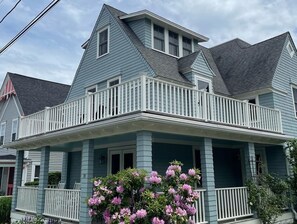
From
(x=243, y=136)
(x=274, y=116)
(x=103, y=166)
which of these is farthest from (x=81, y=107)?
(x=274, y=116)

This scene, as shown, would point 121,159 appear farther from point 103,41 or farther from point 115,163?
point 103,41

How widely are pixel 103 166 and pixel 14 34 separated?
6962 mm

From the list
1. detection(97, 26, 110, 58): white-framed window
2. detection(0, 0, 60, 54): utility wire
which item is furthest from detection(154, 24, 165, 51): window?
detection(0, 0, 60, 54): utility wire

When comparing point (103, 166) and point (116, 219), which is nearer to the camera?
point (116, 219)

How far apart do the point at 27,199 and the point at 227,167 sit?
970 centimetres

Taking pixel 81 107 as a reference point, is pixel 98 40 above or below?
above

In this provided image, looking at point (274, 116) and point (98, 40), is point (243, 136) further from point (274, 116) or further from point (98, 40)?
point (98, 40)

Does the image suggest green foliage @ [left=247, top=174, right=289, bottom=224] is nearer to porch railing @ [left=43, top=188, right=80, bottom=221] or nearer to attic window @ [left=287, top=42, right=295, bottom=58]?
porch railing @ [left=43, top=188, right=80, bottom=221]

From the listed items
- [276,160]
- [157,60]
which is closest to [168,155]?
[157,60]

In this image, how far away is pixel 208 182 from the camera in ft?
30.8

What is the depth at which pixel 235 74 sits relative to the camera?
1631 cm

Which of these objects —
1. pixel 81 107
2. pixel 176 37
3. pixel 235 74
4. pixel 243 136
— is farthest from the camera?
pixel 235 74

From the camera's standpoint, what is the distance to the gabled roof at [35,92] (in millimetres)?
24716

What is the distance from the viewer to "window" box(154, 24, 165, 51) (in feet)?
45.7
